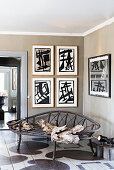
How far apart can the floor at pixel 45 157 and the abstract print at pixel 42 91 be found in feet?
3.74

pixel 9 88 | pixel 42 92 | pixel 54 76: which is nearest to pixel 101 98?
pixel 54 76

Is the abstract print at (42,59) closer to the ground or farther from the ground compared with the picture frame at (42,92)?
farther from the ground

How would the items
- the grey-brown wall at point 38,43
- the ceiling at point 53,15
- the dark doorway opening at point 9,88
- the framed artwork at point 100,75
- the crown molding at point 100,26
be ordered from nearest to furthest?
the ceiling at point 53,15
the crown molding at point 100,26
the framed artwork at point 100,75
the grey-brown wall at point 38,43
the dark doorway opening at point 9,88

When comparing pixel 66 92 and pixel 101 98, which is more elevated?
pixel 66 92

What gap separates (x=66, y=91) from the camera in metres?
7.29

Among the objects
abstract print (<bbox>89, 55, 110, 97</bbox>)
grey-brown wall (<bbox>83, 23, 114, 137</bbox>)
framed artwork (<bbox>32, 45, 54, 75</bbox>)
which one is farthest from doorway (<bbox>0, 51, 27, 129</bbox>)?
abstract print (<bbox>89, 55, 110, 97</bbox>)

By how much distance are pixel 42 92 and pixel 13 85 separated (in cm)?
177

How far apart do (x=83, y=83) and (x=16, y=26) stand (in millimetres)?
2266

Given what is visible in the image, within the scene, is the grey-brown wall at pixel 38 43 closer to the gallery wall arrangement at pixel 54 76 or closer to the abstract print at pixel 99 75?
the gallery wall arrangement at pixel 54 76

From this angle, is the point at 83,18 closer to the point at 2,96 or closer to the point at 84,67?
the point at 84,67

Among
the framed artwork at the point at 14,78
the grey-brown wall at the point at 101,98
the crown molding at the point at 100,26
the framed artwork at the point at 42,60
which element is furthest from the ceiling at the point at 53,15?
the framed artwork at the point at 14,78

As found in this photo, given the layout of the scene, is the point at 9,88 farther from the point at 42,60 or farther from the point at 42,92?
the point at 42,60

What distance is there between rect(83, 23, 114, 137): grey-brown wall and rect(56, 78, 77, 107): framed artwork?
290mm

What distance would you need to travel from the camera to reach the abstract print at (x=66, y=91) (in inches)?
287
